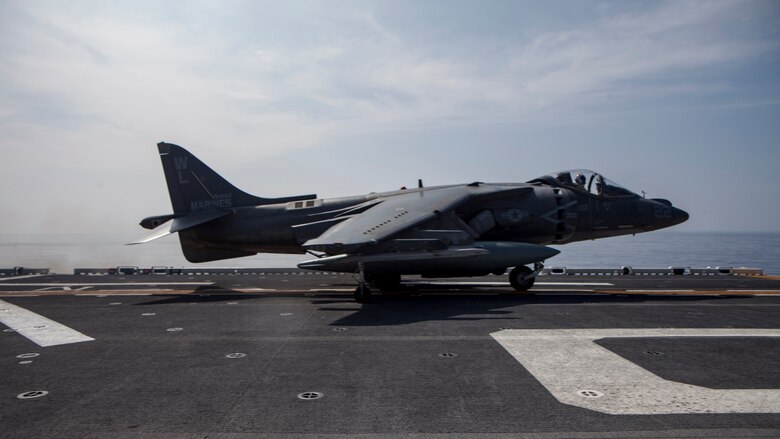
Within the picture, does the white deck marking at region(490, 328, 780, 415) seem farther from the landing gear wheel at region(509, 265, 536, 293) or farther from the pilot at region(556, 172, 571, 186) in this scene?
the pilot at region(556, 172, 571, 186)

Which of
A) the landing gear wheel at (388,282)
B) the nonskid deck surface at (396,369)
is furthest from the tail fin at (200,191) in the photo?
the nonskid deck surface at (396,369)

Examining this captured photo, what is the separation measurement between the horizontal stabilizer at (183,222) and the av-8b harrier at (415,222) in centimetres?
5

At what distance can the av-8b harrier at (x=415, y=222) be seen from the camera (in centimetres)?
1677

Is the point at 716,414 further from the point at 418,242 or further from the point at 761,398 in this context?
the point at 418,242

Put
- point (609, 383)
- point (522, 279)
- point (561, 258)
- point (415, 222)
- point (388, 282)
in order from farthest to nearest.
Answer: point (561, 258) → point (388, 282) → point (522, 279) → point (415, 222) → point (609, 383)

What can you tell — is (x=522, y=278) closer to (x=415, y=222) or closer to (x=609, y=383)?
(x=415, y=222)

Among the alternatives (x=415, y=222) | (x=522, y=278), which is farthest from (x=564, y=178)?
(x=415, y=222)

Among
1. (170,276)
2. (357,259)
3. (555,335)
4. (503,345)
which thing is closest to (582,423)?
(503,345)

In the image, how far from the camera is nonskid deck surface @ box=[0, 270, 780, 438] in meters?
5.68

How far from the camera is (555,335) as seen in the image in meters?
10.5

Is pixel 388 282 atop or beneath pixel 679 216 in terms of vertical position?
beneath

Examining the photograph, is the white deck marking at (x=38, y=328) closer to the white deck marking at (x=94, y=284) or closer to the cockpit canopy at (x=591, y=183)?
the white deck marking at (x=94, y=284)

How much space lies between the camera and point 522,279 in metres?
18.4

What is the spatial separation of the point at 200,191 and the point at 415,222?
36.9 feet
